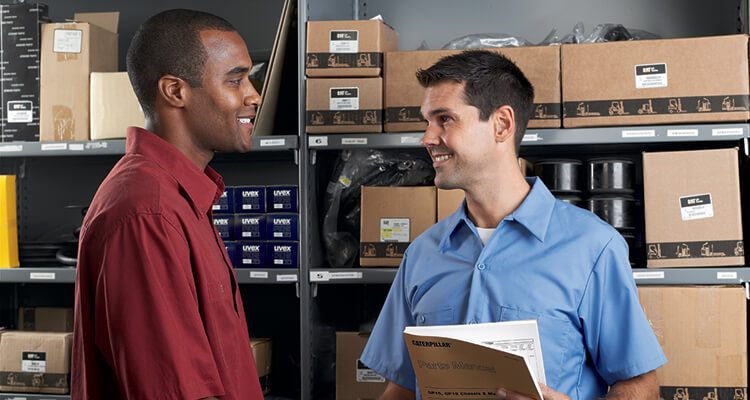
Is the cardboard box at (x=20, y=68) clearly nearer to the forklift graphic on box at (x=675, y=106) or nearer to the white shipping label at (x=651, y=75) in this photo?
the white shipping label at (x=651, y=75)

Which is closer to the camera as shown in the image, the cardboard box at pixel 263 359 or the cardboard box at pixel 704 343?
the cardboard box at pixel 704 343

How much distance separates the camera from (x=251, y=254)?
267cm

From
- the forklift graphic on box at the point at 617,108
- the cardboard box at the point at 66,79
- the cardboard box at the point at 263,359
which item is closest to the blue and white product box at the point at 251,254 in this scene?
the cardboard box at the point at 263,359

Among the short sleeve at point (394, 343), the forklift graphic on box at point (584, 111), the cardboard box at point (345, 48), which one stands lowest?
the short sleeve at point (394, 343)

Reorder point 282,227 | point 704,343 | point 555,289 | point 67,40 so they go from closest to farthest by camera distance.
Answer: point 555,289 < point 704,343 < point 282,227 < point 67,40

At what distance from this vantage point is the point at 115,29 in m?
3.06

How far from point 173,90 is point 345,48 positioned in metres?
1.22

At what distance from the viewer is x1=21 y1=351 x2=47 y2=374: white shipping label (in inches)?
106

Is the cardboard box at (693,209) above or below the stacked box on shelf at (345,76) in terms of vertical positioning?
below

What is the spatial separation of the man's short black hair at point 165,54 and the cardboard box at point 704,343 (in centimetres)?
177

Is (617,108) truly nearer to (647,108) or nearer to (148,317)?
(647,108)

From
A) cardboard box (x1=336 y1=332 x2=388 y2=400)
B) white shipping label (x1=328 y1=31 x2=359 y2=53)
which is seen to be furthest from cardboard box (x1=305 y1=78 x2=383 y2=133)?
cardboard box (x1=336 y1=332 x2=388 y2=400)

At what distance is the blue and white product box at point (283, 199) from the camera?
8.68 feet

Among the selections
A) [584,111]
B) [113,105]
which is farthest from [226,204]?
[584,111]
